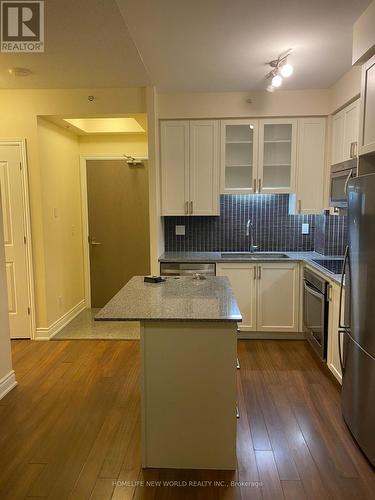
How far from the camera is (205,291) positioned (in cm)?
236

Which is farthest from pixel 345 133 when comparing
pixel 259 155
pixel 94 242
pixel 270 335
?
pixel 94 242

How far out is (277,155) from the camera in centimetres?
391

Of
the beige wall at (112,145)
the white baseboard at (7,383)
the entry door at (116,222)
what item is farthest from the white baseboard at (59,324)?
the beige wall at (112,145)

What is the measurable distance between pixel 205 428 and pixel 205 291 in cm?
84

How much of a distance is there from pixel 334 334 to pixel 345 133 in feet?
6.31

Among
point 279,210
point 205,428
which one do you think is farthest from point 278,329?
point 205,428

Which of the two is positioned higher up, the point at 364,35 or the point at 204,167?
the point at 364,35

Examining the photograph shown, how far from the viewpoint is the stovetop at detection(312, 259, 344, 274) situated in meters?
3.09

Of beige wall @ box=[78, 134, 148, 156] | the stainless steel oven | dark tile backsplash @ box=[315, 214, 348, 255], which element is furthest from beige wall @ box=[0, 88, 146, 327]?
the stainless steel oven

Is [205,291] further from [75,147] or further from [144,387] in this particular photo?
[75,147]

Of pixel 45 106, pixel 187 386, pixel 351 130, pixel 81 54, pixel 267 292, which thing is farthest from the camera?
pixel 267 292

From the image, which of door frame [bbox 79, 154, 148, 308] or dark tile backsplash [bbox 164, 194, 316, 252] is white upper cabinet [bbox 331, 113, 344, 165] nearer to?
dark tile backsplash [bbox 164, 194, 316, 252]

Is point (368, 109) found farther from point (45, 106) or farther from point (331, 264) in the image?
point (45, 106)

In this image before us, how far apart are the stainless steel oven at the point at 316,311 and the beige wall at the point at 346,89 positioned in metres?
1.70
